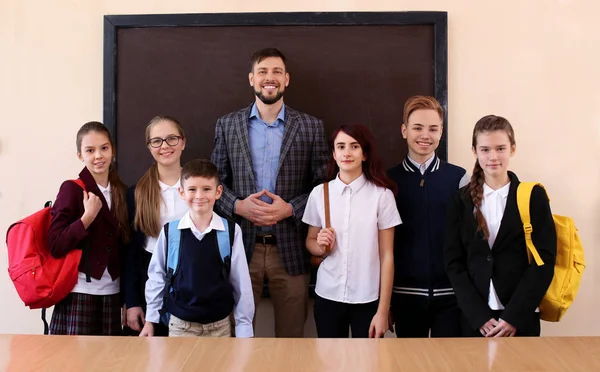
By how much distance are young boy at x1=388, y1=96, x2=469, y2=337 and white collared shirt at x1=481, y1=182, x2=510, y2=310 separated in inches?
8.6

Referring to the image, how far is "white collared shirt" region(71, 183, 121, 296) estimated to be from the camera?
2.62 metres

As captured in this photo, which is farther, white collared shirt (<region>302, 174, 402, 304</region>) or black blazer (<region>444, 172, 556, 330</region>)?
white collared shirt (<region>302, 174, 402, 304</region>)

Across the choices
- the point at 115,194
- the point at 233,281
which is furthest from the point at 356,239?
the point at 115,194

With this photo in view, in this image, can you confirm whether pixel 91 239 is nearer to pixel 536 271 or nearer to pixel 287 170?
pixel 287 170

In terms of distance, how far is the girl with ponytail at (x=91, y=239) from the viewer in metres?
2.57

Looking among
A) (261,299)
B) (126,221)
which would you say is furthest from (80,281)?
(261,299)

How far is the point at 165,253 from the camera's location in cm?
244

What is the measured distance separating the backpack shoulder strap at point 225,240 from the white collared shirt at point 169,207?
346 mm

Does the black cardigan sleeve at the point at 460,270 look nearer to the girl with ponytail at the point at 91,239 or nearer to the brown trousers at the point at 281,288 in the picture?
the brown trousers at the point at 281,288

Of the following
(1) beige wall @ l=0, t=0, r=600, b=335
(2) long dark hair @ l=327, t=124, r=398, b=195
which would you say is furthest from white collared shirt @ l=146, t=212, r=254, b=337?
(1) beige wall @ l=0, t=0, r=600, b=335

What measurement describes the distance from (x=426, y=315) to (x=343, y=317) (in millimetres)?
387

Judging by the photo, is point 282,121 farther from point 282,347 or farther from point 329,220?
point 282,347

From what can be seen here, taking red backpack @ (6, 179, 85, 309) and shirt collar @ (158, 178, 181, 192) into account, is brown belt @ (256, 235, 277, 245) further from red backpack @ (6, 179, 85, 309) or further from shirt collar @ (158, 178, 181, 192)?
red backpack @ (6, 179, 85, 309)

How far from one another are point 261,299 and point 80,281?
0.95 meters
